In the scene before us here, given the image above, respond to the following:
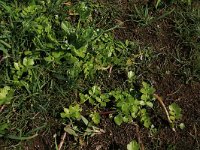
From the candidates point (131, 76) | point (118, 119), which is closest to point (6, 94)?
point (118, 119)

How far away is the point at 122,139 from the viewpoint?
2582 mm

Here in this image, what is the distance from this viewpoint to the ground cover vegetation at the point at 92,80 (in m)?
2.54

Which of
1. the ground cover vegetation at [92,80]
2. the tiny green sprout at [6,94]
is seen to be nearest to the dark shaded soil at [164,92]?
the ground cover vegetation at [92,80]

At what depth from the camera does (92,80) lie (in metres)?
2.73

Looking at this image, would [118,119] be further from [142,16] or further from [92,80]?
[142,16]

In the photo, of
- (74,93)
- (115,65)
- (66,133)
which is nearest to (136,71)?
(115,65)

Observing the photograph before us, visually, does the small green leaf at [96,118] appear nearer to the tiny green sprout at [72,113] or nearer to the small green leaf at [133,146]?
the tiny green sprout at [72,113]

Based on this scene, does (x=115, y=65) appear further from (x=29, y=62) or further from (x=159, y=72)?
(x=29, y=62)

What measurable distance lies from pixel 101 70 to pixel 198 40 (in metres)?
0.86

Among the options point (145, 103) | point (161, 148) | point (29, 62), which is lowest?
point (161, 148)

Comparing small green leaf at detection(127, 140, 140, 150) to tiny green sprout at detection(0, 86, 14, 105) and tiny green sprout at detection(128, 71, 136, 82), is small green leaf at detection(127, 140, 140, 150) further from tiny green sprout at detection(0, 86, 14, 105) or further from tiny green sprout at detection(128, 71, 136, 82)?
tiny green sprout at detection(0, 86, 14, 105)

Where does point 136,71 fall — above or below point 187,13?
below

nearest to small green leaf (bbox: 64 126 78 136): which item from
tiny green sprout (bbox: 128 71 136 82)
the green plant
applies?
tiny green sprout (bbox: 128 71 136 82)

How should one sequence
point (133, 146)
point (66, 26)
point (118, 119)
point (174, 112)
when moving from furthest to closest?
point (66, 26) → point (174, 112) → point (118, 119) → point (133, 146)
